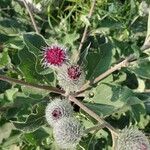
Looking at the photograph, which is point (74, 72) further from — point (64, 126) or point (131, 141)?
point (131, 141)

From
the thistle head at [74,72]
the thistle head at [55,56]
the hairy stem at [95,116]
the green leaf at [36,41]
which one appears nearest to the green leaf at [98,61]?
the hairy stem at [95,116]

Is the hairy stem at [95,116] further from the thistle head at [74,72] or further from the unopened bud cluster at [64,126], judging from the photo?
the thistle head at [74,72]

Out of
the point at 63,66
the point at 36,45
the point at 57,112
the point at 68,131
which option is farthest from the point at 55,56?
the point at 36,45

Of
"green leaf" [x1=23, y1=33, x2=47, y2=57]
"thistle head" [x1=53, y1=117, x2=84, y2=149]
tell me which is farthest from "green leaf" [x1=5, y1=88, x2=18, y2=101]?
"thistle head" [x1=53, y1=117, x2=84, y2=149]

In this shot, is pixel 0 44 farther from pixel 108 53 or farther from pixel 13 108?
pixel 108 53

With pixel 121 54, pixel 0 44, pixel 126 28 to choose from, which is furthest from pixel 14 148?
pixel 126 28
